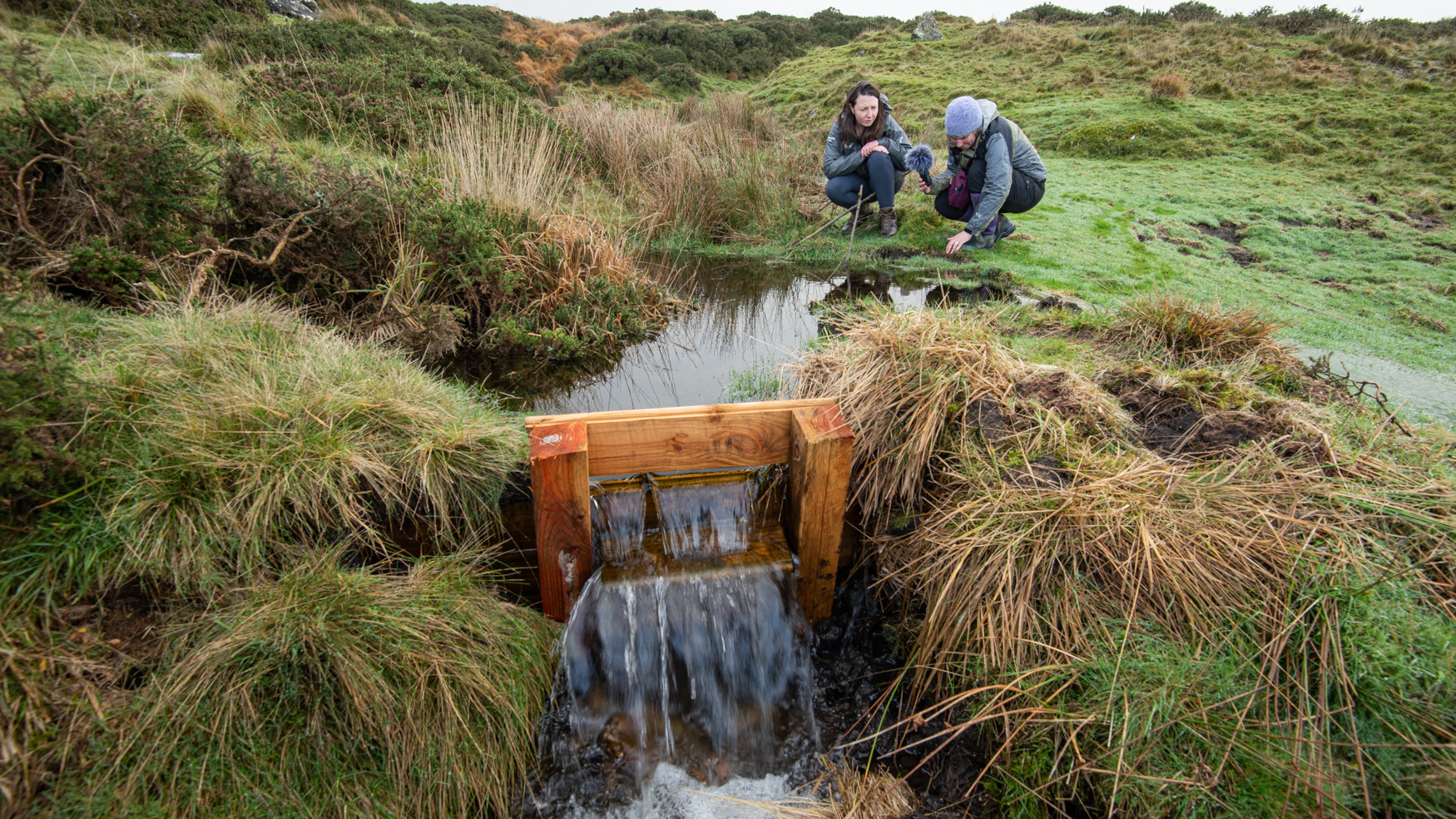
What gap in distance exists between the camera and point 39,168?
321 centimetres

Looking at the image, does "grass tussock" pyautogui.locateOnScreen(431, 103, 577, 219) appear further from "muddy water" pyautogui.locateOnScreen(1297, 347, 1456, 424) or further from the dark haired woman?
"muddy water" pyautogui.locateOnScreen(1297, 347, 1456, 424)

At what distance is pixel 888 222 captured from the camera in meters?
7.33

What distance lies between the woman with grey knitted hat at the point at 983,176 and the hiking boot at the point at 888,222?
46 centimetres

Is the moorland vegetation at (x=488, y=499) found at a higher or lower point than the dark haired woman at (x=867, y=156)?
lower

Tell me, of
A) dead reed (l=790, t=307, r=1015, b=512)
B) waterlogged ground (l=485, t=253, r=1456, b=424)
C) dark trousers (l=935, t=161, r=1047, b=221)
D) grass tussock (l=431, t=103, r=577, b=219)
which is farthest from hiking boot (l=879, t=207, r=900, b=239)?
dead reed (l=790, t=307, r=1015, b=512)

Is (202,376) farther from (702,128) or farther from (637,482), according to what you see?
(702,128)

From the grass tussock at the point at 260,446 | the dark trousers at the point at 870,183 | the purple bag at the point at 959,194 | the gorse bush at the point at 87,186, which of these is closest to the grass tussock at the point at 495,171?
the gorse bush at the point at 87,186

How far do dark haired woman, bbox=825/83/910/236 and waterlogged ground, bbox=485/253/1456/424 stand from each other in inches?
23.9

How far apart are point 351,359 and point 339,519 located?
995 mm

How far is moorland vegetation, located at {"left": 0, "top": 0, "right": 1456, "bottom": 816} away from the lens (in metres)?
1.77

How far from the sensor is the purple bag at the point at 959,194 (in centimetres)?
664

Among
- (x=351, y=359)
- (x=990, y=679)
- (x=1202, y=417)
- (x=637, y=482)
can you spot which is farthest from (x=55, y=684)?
(x=1202, y=417)

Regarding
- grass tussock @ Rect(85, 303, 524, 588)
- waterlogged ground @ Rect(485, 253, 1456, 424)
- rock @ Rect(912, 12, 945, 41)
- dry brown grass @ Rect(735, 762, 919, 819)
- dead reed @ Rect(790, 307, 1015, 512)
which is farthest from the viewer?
rock @ Rect(912, 12, 945, 41)

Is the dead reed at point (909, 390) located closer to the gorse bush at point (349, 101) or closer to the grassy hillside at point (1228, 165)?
the grassy hillside at point (1228, 165)
